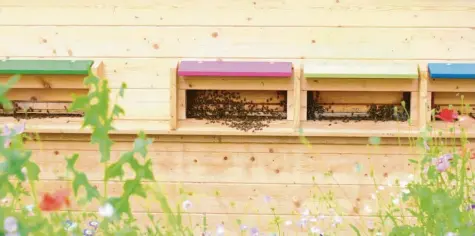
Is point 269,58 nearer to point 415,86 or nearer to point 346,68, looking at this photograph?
point 346,68

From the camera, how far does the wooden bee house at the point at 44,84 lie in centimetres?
406

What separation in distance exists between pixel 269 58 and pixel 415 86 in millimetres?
843

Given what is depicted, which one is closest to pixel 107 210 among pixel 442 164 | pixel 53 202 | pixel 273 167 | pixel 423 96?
pixel 53 202

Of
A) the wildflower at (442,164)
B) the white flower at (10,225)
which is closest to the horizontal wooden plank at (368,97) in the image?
the wildflower at (442,164)

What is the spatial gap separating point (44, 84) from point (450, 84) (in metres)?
2.32

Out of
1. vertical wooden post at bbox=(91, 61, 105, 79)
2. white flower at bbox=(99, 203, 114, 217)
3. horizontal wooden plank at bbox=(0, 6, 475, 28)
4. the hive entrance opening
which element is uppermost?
horizontal wooden plank at bbox=(0, 6, 475, 28)

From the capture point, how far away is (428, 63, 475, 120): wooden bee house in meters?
3.95

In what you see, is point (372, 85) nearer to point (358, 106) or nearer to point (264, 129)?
point (358, 106)

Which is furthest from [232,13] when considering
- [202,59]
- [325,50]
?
[325,50]

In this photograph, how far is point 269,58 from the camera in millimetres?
4121

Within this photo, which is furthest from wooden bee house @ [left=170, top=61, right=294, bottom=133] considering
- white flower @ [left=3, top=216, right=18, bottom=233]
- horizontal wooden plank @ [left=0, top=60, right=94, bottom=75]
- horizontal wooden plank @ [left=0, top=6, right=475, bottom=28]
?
white flower @ [left=3, top=216, right=18, bottom=233]

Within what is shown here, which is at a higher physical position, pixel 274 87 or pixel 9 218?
pixel 274 87

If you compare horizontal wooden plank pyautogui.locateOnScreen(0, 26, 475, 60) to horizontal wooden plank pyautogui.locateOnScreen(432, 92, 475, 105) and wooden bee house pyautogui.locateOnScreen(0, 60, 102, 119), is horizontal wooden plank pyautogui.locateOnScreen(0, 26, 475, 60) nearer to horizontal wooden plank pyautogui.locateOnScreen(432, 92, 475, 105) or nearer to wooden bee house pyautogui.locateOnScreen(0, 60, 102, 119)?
wooden bee house pyautogui.locateOnScreen(0, 60, 102, 119)

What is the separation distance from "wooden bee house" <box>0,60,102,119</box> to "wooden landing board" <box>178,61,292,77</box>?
53 cm
